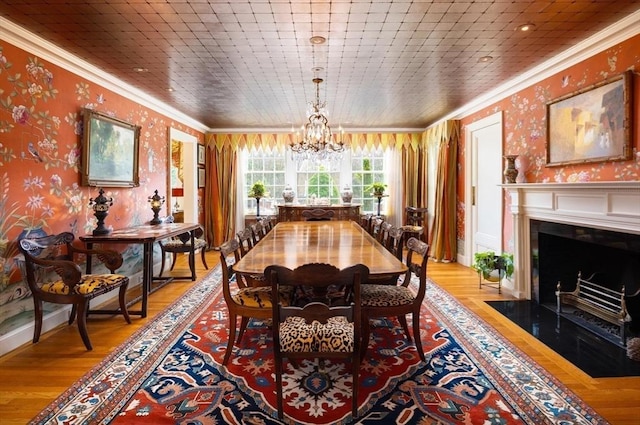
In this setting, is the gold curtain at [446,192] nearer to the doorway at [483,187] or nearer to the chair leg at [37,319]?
the doorway at [483,187]

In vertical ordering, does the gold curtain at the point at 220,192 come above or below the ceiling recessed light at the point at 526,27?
below

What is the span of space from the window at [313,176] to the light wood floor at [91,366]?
4006mm

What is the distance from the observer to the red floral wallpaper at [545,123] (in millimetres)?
2775

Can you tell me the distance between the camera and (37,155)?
121 inches

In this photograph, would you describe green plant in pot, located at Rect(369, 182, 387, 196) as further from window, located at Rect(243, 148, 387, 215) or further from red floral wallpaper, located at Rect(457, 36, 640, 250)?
red floral wallpaper, located at Rect(457, 36, 640, 250)

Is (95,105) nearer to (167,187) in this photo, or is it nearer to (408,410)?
(167,187)

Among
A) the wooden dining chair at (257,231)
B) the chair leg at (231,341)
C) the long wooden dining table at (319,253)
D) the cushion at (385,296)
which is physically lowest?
the chair leg at (231,341)

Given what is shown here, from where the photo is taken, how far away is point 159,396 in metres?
2.13

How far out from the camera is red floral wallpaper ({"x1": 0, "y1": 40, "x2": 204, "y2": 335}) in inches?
109

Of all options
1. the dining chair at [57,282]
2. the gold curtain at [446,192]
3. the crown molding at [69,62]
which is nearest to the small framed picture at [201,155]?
the crown molding at [69,62]

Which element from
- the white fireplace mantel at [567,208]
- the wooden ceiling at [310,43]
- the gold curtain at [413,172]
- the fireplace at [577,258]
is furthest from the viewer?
the gold curtain at [413,172]

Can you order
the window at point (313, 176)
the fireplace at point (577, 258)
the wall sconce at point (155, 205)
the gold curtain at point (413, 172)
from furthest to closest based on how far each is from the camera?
the window at point (313, 176)
the gold curtain at point (413, 172)
the wall sconce at point (155, 205)
the fireplace at point (577, 258)

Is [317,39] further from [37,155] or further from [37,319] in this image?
[37,319]

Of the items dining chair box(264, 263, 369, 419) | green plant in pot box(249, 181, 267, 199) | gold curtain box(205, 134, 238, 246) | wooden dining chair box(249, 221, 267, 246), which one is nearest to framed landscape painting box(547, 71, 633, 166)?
dining chair box(264, 263, 369, 419)
